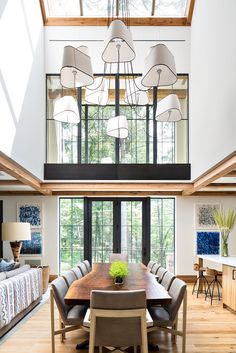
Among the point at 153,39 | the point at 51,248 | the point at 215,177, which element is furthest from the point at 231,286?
the point at 153,39

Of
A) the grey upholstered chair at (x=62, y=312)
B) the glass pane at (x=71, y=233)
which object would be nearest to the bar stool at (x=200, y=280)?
the glass pane at (x=71, y=233)

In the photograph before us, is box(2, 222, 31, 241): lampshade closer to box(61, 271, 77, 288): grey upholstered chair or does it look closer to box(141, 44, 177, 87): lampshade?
box(61, 271, 77, 288): grey upholstered chair

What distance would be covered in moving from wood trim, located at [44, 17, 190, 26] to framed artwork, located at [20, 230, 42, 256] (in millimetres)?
4961

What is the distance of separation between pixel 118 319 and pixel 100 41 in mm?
6746

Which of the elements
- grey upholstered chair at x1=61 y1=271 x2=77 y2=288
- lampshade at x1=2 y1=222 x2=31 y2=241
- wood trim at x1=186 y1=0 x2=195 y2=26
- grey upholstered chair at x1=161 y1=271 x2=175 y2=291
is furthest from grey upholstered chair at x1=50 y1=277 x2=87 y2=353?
wood trim at x1=186 y1=0 x2=195 y2=26

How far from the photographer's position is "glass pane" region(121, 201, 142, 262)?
390 inches

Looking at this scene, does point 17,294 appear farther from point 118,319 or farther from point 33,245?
point 33,245

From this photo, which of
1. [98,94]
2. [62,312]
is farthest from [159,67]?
[62,312]

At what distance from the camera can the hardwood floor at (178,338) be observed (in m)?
4.64

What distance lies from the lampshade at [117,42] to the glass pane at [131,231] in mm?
6160

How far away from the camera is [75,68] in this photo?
3.91 meters

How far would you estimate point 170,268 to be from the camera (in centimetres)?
991

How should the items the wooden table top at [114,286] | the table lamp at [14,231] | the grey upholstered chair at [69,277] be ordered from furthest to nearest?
the table lamp at [14,231] → the grey upholstered chair at [69,277] → the wooden table top at [114,286]

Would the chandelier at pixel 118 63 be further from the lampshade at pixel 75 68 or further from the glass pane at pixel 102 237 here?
the glass pane at pixel 102 237
